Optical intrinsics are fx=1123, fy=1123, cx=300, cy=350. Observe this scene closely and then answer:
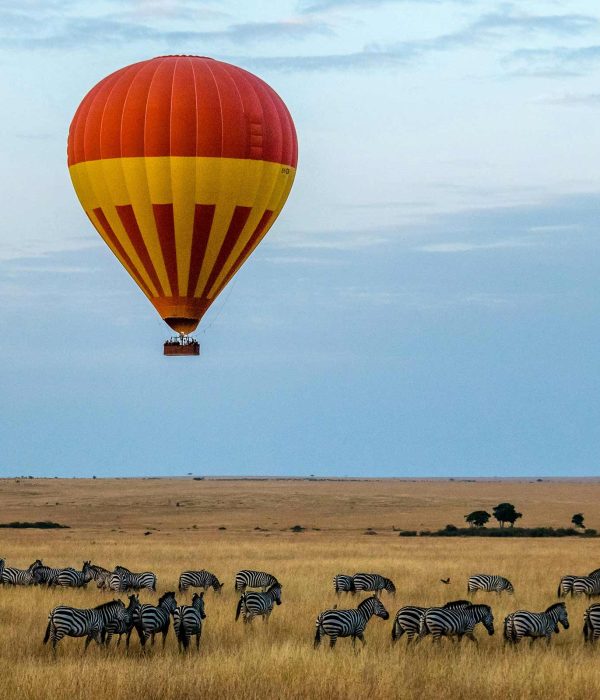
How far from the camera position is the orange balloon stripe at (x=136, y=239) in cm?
3253

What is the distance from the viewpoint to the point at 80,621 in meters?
17.8

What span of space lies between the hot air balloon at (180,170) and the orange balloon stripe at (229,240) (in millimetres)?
29

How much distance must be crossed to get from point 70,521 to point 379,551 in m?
38.7

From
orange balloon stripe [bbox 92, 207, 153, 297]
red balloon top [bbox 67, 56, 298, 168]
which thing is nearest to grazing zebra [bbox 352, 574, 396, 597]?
orange balloon stripe [bbox 92, 207, 153, 297]

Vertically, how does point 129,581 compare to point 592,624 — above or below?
above

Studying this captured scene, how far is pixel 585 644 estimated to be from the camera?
19266mm

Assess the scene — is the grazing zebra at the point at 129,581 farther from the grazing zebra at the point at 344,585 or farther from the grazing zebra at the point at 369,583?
the grazing zebra at the point at 369,583

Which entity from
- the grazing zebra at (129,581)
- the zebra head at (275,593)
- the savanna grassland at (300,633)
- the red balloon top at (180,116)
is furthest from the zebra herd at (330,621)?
the red balloon top at (180,116)

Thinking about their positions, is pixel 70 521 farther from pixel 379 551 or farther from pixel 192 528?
pixel 379 551

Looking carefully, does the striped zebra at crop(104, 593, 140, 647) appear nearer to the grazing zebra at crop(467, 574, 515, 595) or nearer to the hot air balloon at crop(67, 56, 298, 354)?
the grazing zebra at crop(467, 574, 515, 595)

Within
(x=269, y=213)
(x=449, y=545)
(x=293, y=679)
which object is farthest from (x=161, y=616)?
(x=449, y=545)

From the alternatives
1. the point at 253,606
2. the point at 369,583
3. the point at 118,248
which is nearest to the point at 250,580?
the point at 369,583

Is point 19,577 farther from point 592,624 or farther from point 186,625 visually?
point 592,624

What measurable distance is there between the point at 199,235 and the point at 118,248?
264 centimetres
